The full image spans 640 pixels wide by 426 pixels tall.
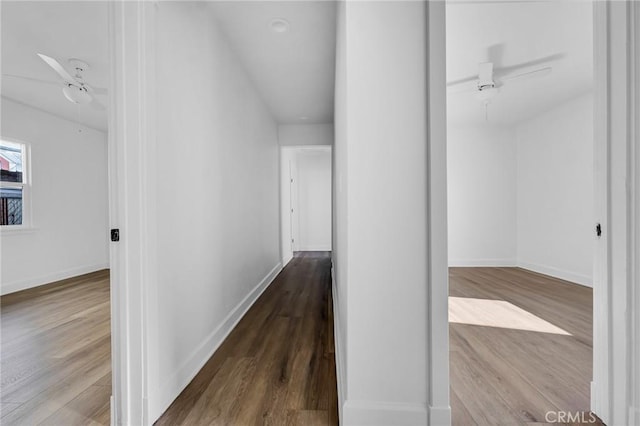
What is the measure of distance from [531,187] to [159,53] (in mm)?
5466

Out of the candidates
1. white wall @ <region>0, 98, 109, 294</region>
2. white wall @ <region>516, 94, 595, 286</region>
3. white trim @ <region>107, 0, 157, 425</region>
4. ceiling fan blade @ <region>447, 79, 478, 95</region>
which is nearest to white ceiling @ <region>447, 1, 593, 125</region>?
ceiling fan blade @ <region>447, 79, 478, 95</region>

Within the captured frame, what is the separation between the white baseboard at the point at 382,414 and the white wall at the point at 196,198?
0.93 meters

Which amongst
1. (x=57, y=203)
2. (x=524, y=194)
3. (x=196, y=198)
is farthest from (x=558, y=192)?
(x=57, y=203)

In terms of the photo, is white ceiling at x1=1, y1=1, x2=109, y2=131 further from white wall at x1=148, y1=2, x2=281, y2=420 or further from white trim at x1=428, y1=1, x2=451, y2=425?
white trim at x1=428, y1=1, x2=451, y2=425

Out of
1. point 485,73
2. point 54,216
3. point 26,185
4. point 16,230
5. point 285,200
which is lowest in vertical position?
point 16,230

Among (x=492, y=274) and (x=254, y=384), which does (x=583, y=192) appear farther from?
(x=254, y=384)

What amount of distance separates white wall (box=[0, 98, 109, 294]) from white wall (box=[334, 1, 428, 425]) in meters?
4.90

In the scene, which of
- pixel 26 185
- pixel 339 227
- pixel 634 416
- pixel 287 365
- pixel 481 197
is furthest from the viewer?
pixel 481 197

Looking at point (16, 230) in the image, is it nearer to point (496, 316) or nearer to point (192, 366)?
point (192, 366)

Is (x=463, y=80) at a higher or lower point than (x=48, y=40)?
lower

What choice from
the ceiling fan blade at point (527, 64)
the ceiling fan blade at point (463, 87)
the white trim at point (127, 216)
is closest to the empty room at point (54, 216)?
the white trim at point (127, 216)

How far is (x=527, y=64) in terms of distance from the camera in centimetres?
286

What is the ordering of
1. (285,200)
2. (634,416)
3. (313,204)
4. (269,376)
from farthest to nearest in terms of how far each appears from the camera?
(313,204)
(285,200)
(269,376)
(634,416)

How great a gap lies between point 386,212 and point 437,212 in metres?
0.21
